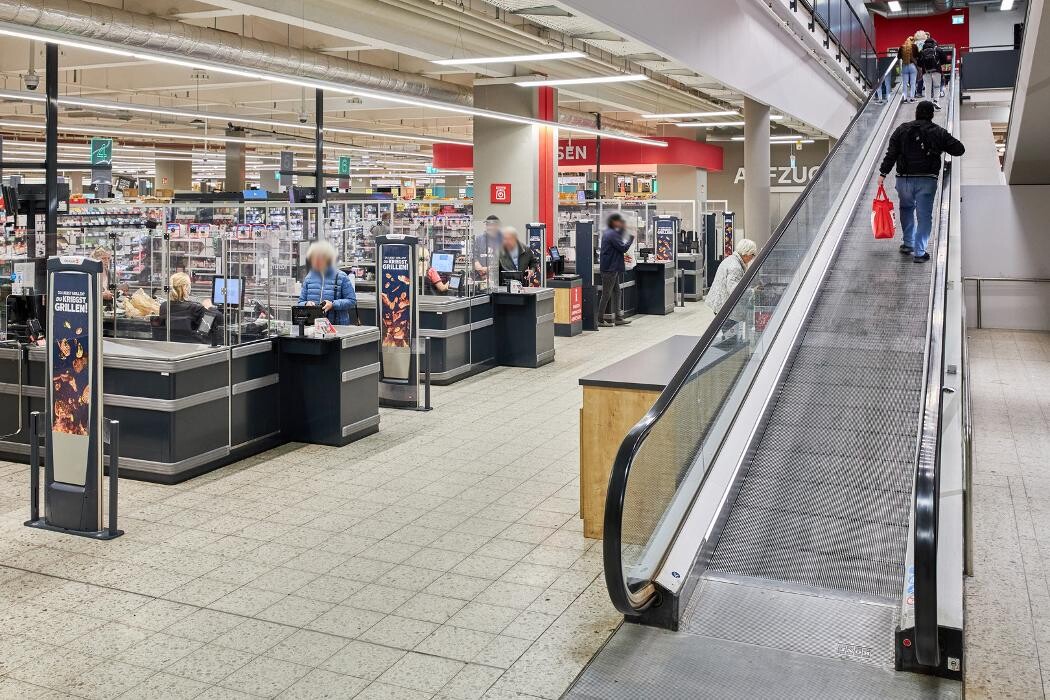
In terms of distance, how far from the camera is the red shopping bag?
945 cm

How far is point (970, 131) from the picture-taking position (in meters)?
21.6

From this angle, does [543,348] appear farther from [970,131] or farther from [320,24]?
[970,131]

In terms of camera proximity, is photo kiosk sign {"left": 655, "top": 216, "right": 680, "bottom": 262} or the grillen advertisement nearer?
the grillen advertisement

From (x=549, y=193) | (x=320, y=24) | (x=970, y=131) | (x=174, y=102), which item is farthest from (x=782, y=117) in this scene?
(x=174, y=102)

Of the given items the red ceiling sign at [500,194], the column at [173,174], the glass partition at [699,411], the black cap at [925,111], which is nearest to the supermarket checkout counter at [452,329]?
the glass partition at [699,411]

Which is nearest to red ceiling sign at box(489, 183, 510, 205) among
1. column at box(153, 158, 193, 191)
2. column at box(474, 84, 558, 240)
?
column at box(474, 84, 558, 240)

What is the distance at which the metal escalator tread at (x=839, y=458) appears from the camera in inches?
193

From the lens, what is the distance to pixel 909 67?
17.9m

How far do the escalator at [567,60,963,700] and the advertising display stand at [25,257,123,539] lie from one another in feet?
9.98

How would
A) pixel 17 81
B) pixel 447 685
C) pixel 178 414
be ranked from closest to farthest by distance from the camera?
pixel 447 685
pixel 178 414
pixel 17 81

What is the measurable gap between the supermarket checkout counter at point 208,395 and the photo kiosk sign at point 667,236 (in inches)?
451

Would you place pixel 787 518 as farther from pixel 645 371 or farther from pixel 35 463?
pixel 35 463

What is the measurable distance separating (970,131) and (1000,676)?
19.9 metres

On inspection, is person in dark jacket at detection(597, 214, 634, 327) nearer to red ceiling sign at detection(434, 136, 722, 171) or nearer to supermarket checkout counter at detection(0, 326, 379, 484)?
supermarket checkout counter at detection(0, 326, 379, 484)
